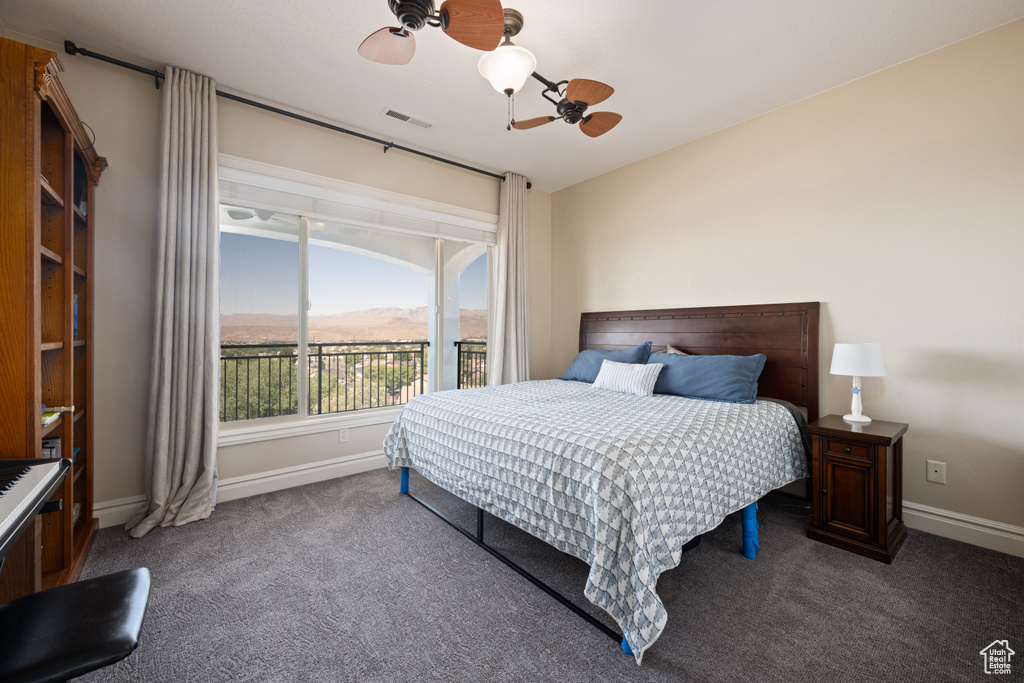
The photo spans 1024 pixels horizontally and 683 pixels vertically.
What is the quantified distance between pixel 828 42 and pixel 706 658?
3.07 metres

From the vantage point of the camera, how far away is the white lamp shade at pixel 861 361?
7.61 ft

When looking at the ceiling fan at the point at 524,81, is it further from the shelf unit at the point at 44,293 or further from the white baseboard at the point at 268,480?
the white baseboard at the point at 268,480

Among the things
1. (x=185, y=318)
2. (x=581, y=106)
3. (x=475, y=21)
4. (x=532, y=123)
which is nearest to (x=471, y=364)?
(x=185, y=318)

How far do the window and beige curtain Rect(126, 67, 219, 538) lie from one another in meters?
0.34

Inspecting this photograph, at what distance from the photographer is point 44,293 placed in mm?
1890

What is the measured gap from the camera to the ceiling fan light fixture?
1935 millimetres

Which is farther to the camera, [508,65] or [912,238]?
[912,238]

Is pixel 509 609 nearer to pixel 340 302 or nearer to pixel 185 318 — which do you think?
pixel 185 318

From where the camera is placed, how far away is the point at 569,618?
1732 mm

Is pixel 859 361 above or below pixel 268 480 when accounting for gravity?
above

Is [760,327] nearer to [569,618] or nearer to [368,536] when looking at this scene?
[569,618]

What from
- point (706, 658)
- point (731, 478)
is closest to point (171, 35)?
point (731, 478)

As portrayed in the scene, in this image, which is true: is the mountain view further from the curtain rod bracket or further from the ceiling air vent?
the ceiling air vent

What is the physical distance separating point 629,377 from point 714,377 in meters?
0.57
